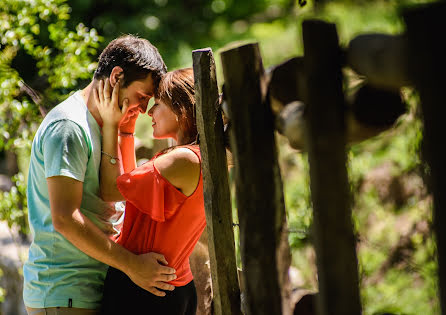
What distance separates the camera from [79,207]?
202cm

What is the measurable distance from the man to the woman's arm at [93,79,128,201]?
22mm

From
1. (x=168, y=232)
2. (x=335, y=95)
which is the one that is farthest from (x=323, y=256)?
(x=168, y=232)

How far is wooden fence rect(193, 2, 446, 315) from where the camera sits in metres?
1.11

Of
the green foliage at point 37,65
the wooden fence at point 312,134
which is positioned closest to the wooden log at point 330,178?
the wooden fence at point 312,134

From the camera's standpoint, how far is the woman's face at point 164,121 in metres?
2.11

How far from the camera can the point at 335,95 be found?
132 centimetres

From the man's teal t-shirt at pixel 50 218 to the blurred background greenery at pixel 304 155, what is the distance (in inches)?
32.9

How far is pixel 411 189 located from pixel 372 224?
1.66ft

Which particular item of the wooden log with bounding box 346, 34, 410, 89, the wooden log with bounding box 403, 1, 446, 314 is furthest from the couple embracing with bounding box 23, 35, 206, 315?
the wooden log with bounding box 403, 1, 446, 314

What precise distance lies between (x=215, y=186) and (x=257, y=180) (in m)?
0.32

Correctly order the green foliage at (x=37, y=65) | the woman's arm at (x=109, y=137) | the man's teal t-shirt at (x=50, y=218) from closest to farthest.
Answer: the man's teal t-shirt at (x=50, y=218)
the woman's arm at (x=109, y=137)
the green foliage at (x=37, y=65)

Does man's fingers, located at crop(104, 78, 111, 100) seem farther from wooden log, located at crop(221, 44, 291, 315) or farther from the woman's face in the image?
wooden log, located at crop(221, 44, 291, 315)

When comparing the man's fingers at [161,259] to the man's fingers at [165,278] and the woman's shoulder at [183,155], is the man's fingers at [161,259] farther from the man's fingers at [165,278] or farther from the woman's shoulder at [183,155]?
the woman's shoulder at [183,155]

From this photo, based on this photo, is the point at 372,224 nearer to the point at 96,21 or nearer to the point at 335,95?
the point at 335,95
